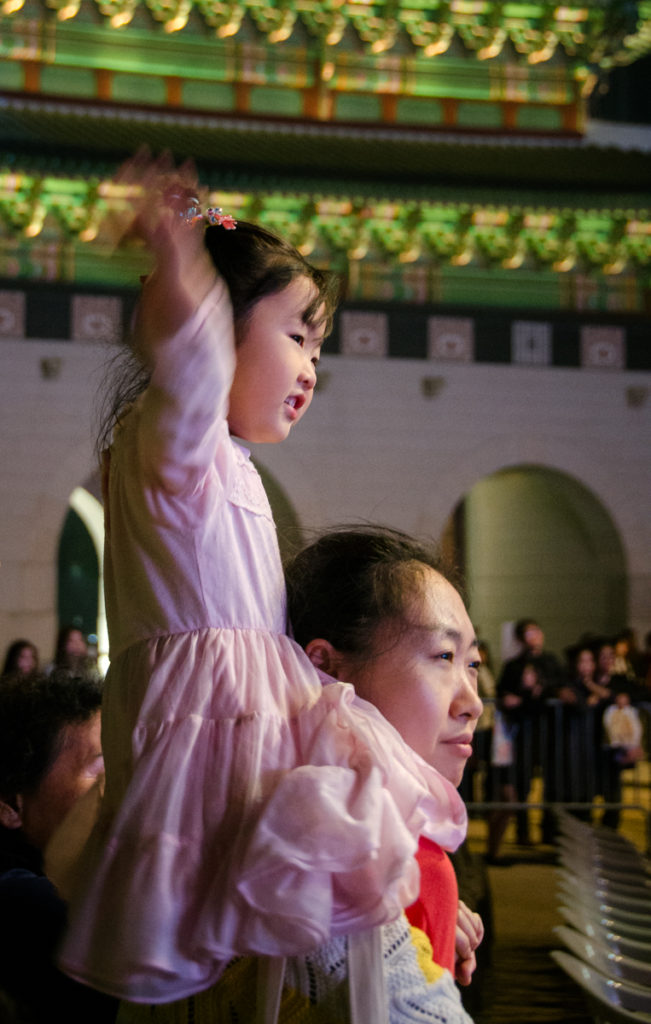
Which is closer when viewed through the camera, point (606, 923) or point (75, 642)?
point (606, 923)

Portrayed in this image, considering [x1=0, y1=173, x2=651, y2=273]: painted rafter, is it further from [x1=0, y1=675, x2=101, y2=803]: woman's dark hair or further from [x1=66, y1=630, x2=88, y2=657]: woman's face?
[x1=0, y1=675, x2=101, y2=803]: woman's dark hair

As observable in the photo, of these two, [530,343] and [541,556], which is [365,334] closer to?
[530,343]

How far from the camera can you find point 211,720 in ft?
4.33

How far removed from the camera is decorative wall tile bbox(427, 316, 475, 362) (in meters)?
12.4

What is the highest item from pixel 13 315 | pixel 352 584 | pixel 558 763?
pixel 13 315

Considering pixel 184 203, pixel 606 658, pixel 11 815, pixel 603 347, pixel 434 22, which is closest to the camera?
pixel 184 203

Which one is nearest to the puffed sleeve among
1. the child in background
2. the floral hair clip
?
the floral hair clip

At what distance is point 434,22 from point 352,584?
1155cm

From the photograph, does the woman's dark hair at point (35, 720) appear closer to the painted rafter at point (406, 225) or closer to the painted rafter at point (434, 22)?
the painted rafter at point (406, 225)

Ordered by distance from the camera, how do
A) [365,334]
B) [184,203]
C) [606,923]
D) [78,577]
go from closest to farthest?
[184,203] → [606,923] → [365,334] → [78,577]

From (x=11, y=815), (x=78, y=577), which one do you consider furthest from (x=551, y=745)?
(x=78, y=577)

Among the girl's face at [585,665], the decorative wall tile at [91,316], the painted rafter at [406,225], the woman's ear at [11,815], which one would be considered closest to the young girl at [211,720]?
the woman's ear at [11,815]

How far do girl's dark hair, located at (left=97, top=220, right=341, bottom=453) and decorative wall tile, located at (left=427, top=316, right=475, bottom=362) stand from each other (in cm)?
1084

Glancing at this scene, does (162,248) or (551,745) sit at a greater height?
(162,248)
